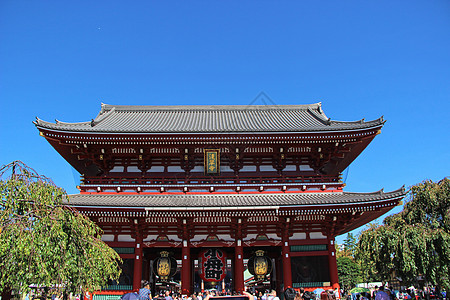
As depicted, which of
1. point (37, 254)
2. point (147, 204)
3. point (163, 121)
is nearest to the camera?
point (37, 254)

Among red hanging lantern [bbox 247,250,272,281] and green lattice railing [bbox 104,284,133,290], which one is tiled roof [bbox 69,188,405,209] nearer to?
red hanging lantern [bbox 247,250,272,281]

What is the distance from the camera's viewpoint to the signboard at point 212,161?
57.0ft

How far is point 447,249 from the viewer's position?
49.2ft

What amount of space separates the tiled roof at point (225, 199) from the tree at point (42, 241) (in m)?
5.92

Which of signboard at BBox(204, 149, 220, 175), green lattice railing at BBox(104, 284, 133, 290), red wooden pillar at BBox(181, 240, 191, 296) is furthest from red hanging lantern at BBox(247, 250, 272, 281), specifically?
green lattice railing at BBox(104, 284, 133, 290)

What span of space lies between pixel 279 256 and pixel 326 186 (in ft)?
15.2

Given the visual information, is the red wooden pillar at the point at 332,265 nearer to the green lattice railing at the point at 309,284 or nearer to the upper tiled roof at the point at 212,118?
the green lattice railing at the point at 309,284

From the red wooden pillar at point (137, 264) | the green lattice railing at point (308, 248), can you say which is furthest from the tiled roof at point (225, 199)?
the green lattice railing at point (308, 248)

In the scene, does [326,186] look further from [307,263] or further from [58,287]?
[58,287]

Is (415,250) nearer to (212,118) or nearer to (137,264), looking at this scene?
(137,264)

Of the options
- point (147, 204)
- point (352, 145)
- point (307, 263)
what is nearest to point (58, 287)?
point (147, 204)

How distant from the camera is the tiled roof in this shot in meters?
14.6

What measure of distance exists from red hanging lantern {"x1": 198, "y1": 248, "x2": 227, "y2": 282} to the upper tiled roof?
7.03m

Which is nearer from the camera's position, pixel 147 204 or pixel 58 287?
pixel 58 287
